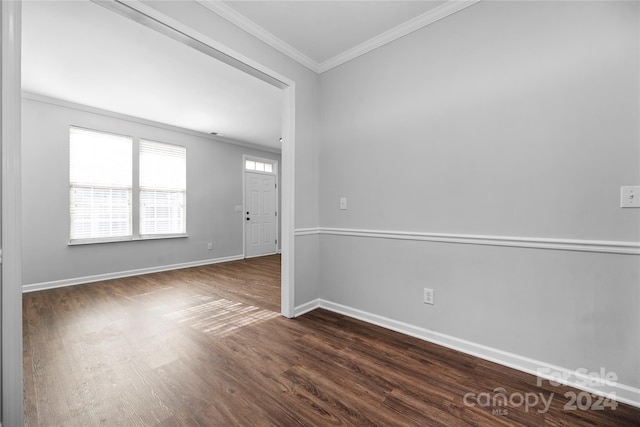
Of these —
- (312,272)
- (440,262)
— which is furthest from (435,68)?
(312,272)

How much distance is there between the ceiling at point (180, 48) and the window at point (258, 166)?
229 centimetres

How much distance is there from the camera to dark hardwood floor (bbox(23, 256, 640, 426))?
1421 mm

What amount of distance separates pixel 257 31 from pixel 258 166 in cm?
445

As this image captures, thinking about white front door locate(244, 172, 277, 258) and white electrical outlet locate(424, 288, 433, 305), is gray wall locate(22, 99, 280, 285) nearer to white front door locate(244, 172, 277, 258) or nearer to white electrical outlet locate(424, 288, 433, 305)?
white front door locate(244, 172, 277, 258)

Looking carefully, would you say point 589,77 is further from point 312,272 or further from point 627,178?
point 312,272

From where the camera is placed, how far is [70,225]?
3973 millimetres

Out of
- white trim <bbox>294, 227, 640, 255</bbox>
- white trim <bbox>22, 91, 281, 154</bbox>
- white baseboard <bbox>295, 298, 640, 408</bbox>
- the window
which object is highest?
white trim <bbox>22, 91, 281, 154</bbox>

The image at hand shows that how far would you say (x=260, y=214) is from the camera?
6668 millimetres

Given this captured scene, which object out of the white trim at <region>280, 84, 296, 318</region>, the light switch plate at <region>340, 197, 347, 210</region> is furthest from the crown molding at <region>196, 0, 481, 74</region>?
the light switch plate at <region>340, 197, 347, 210</region>

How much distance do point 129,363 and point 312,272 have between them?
172 centimetres

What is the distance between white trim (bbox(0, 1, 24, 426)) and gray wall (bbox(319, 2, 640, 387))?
7.59ft

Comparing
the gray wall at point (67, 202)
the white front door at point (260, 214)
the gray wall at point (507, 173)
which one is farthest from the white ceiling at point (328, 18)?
the white front door at point (260, 214)

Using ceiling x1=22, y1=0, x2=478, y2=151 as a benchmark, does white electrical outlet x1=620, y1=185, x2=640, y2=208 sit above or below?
below

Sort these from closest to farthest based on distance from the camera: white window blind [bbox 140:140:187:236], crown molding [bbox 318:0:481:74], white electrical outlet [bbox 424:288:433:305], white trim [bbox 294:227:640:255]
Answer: white trim [bbox 294:227:640:255] → crown molding [bbox 318:0:481:74] → white electrical outlet [bbox 424:288:433:305] → white window blind [bbox 140:140:187:236]
